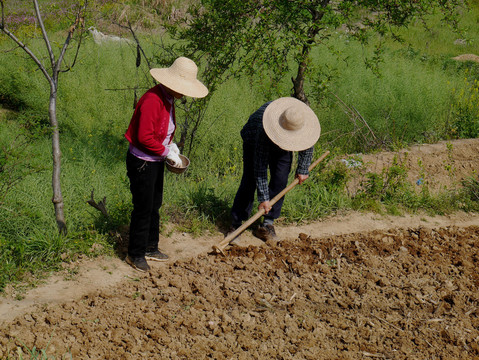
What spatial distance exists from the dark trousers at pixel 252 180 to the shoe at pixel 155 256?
0.82m

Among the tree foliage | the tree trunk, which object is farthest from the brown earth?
the tree foliage

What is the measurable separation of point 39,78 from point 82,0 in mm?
4517

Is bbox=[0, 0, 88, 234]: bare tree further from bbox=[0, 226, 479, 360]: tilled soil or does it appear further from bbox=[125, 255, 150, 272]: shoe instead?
bbox=[0, 226, 479, 360]: tilled soil

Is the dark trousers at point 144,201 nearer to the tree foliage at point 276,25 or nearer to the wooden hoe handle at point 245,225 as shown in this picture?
the wooden hoe handle at point 245,225

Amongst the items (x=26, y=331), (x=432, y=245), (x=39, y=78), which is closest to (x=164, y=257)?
(x=26, y=331)

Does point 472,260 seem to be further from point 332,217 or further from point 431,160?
point 431,160

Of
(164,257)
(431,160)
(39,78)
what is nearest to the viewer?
(164,257)

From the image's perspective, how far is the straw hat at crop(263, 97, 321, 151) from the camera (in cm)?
370

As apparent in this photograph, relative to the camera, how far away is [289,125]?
3719 mm

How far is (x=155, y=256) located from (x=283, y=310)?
1.27 m

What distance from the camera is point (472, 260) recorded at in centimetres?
438

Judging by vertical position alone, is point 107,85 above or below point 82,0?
below

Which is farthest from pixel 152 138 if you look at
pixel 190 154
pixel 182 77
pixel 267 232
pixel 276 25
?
pixel 190 154

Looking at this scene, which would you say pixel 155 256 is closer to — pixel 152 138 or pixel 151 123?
pixel 152 138
